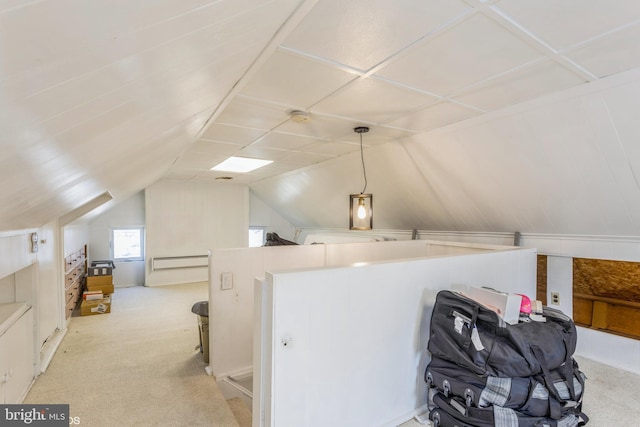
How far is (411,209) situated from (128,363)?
13.3 feet

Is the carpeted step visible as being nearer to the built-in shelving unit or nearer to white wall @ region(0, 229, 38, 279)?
white wall @ region(0, 229, 38, 279)

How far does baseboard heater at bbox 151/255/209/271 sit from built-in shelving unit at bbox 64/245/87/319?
3.92 ft

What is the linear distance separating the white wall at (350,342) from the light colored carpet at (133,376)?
0.90 m

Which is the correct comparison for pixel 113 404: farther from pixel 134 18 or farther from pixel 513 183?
pixel 513 183

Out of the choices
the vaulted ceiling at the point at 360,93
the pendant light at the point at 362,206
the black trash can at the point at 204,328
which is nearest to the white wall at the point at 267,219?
the pendant light at the point at 362,206

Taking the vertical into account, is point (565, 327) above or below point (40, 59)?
below

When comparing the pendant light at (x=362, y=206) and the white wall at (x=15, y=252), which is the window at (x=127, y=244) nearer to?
the white wall at (x=15, y=252)

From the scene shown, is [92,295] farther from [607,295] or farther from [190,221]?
[607,295]

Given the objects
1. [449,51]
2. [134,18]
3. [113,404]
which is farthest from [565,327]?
[113,404]

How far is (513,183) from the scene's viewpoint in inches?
125

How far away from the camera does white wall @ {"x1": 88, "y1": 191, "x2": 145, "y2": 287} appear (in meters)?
6.39

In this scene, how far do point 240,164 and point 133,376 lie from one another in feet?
10.8

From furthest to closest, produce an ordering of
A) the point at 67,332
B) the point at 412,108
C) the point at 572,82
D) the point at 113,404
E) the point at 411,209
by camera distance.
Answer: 1. the point at 411,209
2. the point at 67,332
3. the point at 412,108
4. the point at 113,404
5. the point at 572,82

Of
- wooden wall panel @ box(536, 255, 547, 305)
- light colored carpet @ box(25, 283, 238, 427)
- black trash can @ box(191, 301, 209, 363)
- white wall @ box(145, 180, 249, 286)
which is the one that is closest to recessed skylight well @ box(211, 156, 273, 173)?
white wall @ box(145, 180, 249, 286)
